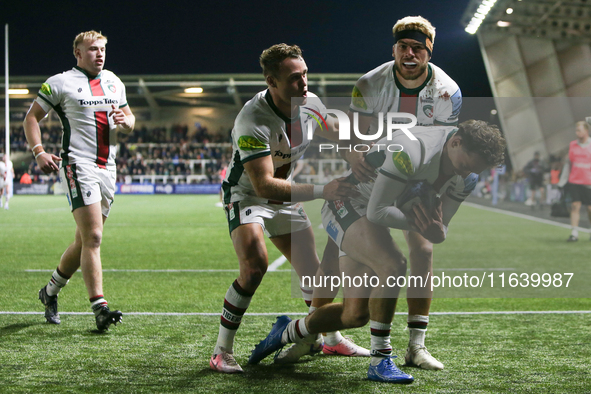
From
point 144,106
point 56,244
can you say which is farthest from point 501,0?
point 144,106

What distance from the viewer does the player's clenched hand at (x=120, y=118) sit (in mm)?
4641

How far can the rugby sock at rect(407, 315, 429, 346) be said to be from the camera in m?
3.58

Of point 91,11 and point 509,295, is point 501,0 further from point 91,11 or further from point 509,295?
point 91,11

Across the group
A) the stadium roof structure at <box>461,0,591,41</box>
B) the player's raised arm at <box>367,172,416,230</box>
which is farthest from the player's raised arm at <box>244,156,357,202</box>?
the stadium roof structure at <box>461,0,591,41</box>

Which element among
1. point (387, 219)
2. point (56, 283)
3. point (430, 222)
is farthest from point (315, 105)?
point (56, 283)

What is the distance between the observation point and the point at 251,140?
3242mm

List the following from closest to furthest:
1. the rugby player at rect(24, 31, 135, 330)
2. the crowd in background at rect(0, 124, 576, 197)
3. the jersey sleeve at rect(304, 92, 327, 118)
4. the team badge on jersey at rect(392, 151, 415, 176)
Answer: the team badge on jersey at rect(392, 151, 415, 176)
the jersey sleeve at rect(304, 92, 327, 118)
the rugby player at rect(24, 31, 135, 330)
the crowd in background at rect(0, 124, 576, 197)

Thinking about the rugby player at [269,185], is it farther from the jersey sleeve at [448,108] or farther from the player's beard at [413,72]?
the jersey sleeve at [448,108]

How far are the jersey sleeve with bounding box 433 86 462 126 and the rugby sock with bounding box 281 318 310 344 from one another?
4.70 feet

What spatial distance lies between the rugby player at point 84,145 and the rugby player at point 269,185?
1.42 metres

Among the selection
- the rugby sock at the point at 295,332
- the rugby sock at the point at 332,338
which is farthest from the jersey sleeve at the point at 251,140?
the rugby sock at the point at 332,338

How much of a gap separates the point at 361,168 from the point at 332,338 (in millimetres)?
1095

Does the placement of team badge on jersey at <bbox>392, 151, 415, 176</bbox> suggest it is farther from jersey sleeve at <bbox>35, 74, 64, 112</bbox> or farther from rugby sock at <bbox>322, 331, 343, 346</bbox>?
jersey sleeve at <bbox>35, 74, 64, 112</bbox>

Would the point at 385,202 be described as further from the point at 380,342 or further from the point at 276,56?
the point at 276,56
